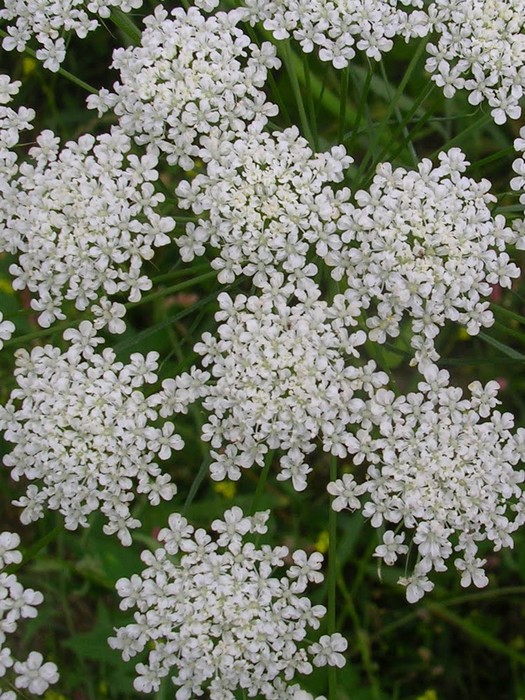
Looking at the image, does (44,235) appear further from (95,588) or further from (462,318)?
(95,588)

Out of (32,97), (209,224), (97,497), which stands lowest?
(97,497)

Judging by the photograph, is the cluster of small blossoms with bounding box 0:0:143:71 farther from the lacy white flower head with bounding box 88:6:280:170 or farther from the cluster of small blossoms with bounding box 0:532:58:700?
the cluster of small blossoms with bounding box 0:532:58:700

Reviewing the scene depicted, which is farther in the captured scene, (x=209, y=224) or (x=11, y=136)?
(x=11, y=136)

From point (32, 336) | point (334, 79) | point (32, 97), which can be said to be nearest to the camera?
point (32, 336)

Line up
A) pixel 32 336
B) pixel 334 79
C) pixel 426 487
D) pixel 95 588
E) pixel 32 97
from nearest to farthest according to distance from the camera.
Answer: pixel 426 487
pixel 32 336
pixel 95 588
pixel 334 79
pixel 32 97

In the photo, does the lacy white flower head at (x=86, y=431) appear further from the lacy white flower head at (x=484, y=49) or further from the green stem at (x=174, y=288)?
the lacy white flower head at (x=484, y=49)

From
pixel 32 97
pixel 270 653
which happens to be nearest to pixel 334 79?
pixel 32 97
